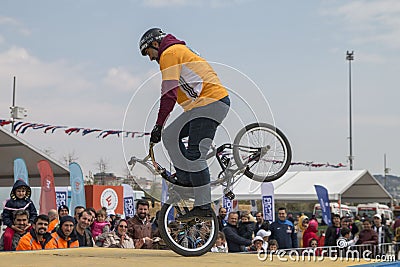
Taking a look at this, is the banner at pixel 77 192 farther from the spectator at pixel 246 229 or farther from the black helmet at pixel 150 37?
the black helmet at pixel 150 37

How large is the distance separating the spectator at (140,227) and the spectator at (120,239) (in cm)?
6

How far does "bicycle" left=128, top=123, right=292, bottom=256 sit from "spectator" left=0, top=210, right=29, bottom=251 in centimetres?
281

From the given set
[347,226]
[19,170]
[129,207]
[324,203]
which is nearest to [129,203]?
[129,207]

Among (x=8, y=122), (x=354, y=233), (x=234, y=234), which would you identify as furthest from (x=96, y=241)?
(x=8, y=122)

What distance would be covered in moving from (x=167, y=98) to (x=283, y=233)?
750 centimetres

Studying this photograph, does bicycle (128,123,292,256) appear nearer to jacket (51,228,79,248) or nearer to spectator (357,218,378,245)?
jacket (51,228,79,248)

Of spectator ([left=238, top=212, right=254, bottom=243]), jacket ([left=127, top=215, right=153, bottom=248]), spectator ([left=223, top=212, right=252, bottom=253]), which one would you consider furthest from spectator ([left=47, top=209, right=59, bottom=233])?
spectator ([left=238, top=212, right=254, bottom=243])

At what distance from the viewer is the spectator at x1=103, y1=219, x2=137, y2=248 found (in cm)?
855

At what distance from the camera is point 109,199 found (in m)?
16.1

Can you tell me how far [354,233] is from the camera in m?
14.1

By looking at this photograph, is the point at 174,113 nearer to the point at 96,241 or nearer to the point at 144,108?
the point at 144,108

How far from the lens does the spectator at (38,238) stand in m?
7.26

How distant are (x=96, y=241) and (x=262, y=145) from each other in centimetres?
408

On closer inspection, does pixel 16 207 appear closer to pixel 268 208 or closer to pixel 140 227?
pixel 140 227
